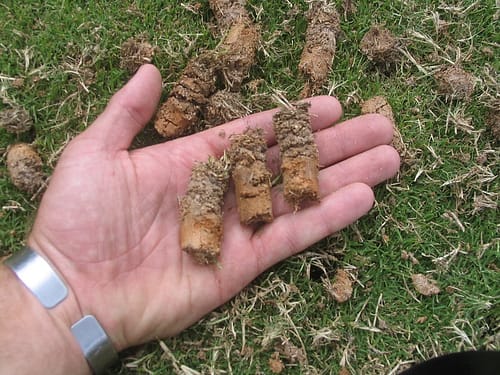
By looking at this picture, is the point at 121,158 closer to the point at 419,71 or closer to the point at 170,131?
the point at 170,131

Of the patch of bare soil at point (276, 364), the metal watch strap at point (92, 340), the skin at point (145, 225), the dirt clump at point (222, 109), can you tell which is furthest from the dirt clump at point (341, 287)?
the metal watch strap at point (92, 340)

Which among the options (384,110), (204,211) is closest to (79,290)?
(204,211)

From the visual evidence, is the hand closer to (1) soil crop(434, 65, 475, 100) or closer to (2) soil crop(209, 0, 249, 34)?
(1) soil crop(434, 65, 475, 100)

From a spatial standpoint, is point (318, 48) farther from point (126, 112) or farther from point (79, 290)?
point (79, 290)

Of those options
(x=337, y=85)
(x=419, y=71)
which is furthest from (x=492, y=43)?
(x=337, y=85)

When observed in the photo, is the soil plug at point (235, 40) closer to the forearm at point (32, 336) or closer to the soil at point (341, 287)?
the soil at point (341, 287)
